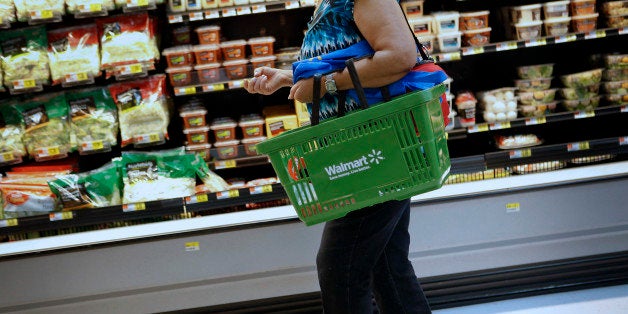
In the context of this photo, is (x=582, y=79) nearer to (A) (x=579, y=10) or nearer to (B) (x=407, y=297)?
(A) (x=579, y=10)

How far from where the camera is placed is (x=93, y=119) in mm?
3576

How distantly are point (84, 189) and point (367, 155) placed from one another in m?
2.24

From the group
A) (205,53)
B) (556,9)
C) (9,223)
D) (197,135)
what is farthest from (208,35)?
(556,9)

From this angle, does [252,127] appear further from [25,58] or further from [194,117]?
[25,58]

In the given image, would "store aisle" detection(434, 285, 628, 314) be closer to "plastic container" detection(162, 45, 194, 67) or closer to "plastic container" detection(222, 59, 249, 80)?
"plastic container" detection(222, 59, 249, 80)

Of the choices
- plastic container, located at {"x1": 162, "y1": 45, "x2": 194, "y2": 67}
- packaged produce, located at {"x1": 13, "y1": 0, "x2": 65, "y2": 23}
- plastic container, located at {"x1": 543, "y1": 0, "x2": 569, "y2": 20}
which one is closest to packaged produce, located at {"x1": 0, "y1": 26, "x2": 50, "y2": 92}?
packaged produce, located at {"x1": 13, "y1": 0, "x2": 65, "y2": 23}

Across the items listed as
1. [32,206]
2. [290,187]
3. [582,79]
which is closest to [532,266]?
[582,79]

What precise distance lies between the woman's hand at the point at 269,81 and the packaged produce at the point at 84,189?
6.01ft

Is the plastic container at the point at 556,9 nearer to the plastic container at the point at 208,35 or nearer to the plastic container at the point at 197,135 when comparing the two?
the plastic container at the point at 208,35

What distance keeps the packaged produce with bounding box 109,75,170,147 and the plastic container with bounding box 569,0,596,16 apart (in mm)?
2374

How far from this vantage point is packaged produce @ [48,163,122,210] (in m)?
3.40

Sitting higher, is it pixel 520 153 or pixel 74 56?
pixel 74 56

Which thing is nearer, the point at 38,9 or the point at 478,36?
the point at 38,9

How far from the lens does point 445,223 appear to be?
3.21 metres
